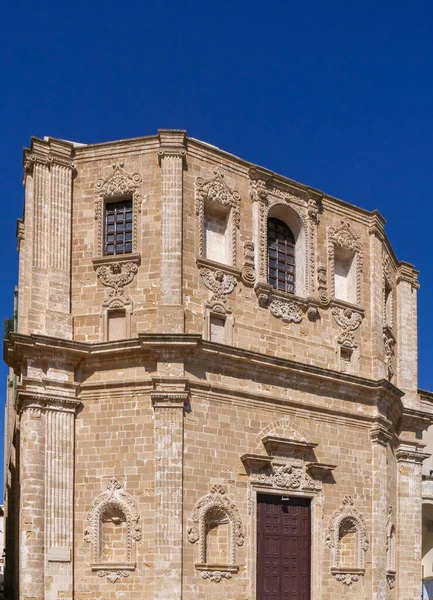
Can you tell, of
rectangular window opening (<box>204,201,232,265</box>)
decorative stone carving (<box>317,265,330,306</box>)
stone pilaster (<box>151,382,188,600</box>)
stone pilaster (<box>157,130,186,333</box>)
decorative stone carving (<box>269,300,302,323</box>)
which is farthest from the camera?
decorative stone carving (<box>317,265,330,306</box>)

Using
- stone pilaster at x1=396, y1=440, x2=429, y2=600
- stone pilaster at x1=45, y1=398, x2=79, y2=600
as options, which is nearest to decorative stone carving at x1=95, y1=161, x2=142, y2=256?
stone pilaster at x1=45, y1=398, x2=79, y2=600

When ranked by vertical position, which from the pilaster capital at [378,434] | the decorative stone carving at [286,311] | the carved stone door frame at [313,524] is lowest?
the carved stone door frame at [313,524]

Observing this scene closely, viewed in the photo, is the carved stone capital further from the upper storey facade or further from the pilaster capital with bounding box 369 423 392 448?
the pilaster capital with bounding box 369 423 392 448

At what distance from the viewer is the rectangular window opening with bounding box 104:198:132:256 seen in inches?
971

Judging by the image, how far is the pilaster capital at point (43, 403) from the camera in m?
22.7

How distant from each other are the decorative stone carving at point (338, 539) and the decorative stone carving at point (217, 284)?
6.04 metres

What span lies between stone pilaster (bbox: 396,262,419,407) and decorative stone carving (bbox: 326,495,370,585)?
5661mm

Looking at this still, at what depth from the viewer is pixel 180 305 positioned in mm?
23656

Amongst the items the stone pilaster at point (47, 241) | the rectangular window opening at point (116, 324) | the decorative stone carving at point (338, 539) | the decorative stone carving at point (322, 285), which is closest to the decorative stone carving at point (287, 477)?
the decorative stone carving at point (338, 539)

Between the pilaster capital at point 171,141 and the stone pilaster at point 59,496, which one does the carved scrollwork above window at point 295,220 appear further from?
the stone pilaster at point 59,496

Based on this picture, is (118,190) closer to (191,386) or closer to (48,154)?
(48,154)

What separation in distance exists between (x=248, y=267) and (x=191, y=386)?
3.66 meters

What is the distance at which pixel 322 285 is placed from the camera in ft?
88.4

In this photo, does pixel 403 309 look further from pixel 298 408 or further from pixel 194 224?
pixel 194 224
